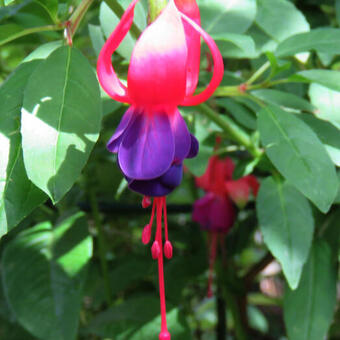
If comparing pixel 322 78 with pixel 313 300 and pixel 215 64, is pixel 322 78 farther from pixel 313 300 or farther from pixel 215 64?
pixel 313 300

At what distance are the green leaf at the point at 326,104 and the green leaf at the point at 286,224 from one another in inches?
5.1

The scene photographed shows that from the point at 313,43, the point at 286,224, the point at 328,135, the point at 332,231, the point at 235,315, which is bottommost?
the point at 235,315

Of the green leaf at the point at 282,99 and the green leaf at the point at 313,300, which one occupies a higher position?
the green leaf at the point at 282,99

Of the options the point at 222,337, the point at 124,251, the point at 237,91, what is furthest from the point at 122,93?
the point at 124,251

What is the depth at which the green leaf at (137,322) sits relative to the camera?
3.23ft

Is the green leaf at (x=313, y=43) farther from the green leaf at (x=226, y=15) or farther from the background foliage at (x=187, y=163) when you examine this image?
the green leaf at (x=226, y=15)

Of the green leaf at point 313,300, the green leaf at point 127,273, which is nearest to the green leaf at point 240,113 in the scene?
the green leaf at point 313,300

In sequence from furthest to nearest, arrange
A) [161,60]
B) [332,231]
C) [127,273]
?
[127,273] → [332,231] → [161,60]

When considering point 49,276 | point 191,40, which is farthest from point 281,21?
point 49,276

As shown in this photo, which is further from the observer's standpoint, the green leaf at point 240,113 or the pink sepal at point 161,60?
the green leaf at point 240,113

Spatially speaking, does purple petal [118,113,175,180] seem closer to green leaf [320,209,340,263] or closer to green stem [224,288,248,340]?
green leaf [320,209,340,263]

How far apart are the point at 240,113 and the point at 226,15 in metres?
0.15

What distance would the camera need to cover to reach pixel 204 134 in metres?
0.84

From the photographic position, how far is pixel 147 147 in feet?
1.62
